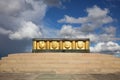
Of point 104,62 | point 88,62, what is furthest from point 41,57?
point 104,62

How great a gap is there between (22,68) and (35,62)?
4.50 ft

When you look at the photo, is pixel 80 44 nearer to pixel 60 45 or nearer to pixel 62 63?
pixel 60 45

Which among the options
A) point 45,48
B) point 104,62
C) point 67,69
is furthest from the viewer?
point 45,48

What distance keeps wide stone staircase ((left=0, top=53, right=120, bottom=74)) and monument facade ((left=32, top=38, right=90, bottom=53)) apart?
4.31 metres

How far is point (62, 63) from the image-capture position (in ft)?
66.5

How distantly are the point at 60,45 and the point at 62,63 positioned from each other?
6.41 m

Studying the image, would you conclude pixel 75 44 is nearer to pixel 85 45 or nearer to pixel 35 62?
pixel 85 45

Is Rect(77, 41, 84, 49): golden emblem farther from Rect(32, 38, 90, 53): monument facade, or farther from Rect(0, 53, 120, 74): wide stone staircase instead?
Rect(0, 53, 120, 74): wide stone staircase

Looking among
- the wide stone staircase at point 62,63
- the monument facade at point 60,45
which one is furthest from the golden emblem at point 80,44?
the wide stone staircase at point 62,63

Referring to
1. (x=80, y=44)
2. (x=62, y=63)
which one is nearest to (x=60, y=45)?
(x=80, y=44)

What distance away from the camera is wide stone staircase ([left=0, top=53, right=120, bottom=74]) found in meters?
19.7

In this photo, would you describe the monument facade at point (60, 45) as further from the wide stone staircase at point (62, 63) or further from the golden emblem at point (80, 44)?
the wide stone staircase at point (62, 63)

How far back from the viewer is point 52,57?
70.2 feet

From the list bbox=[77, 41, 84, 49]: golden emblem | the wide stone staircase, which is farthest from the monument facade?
the wide stone staircase
